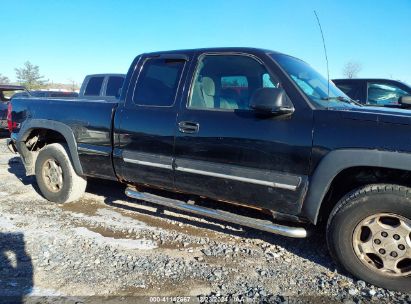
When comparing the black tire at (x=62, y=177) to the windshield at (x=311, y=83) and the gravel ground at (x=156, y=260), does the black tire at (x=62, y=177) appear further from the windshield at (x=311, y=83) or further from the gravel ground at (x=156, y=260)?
the windshield at (x=311, y=83)

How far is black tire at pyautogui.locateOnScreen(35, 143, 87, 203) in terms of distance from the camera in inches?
196

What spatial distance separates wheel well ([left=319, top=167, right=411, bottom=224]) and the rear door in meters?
1.58

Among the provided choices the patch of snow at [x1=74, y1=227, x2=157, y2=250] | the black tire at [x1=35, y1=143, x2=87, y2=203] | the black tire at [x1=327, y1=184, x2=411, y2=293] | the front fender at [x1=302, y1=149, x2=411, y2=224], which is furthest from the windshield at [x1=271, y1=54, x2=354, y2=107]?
the black tire at [x1=35, y1=143, x2=87, y2=203]

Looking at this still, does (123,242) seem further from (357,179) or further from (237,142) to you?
(357,179)

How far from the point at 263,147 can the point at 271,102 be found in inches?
16.5

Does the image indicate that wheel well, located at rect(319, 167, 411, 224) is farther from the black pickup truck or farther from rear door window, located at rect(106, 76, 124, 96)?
rear door window, located at rect(106, 76, 124, 96)

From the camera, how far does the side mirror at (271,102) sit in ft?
10.2

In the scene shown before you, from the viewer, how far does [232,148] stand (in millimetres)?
3475

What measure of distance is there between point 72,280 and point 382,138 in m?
2.72

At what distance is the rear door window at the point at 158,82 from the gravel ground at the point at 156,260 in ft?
4.82

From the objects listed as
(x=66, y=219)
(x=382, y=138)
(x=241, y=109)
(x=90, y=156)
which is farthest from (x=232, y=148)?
(x=66, y=219)

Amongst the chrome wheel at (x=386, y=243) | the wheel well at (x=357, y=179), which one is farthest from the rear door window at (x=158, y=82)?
the chrome wheel at (x=386, y=243)

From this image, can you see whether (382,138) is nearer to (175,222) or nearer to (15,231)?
(175,222)

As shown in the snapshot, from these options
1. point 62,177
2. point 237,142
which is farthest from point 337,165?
point 62,177
